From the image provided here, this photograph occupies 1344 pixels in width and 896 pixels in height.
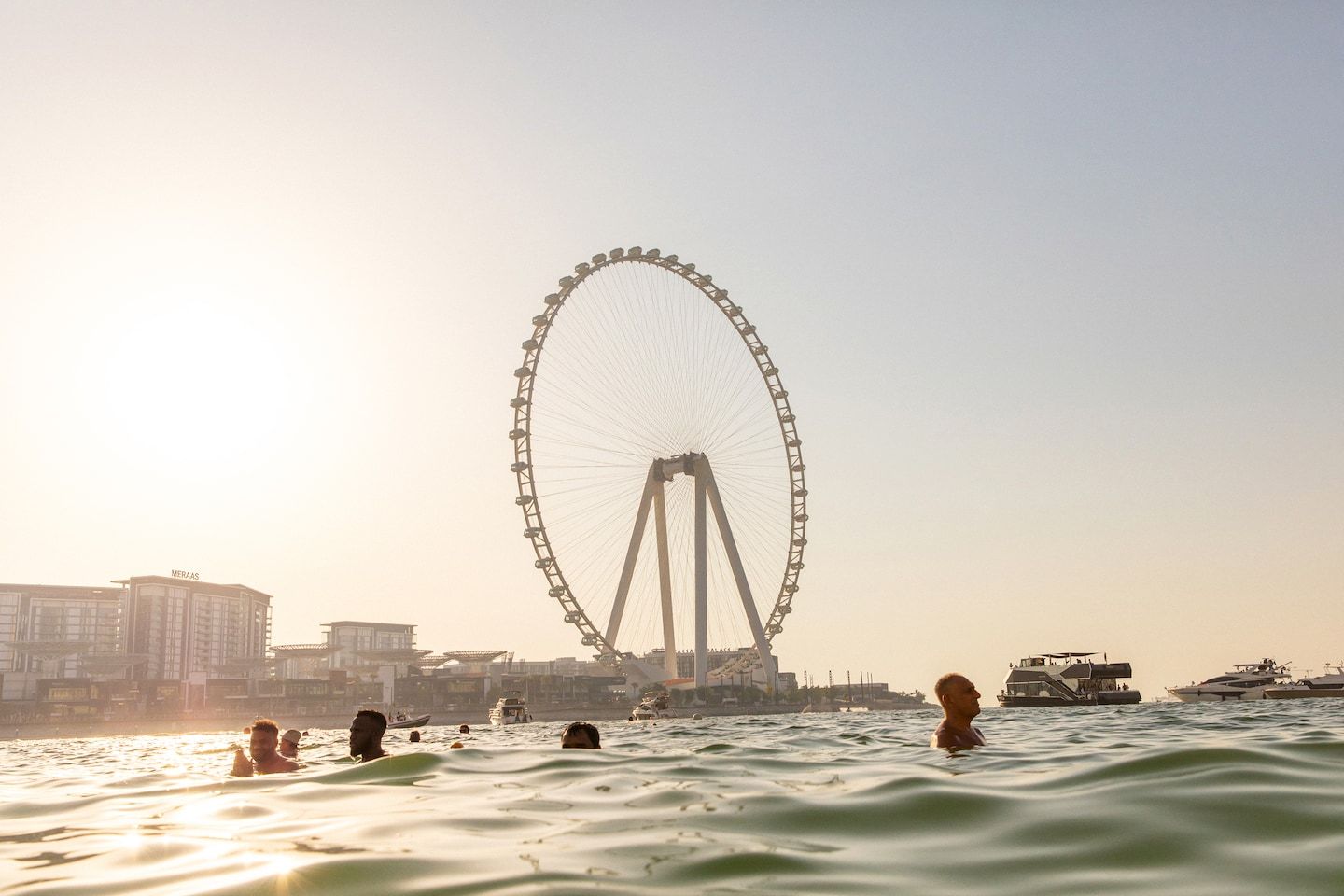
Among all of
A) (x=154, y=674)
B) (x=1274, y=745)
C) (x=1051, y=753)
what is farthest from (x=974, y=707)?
(x=154, y=674)

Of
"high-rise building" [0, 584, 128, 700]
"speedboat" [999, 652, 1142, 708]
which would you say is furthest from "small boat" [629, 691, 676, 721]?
"high-rise building" [0, 584, 128, 700]

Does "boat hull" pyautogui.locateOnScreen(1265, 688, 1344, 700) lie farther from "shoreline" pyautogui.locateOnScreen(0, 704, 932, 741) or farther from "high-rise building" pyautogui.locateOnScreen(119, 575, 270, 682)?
"high-rise building" pyautogui.locateOnScreen(119, 575, 270, 682)

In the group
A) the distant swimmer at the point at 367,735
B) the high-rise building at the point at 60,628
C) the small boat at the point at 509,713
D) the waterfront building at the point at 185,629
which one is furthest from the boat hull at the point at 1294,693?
the high-rise building at the point at 60,628

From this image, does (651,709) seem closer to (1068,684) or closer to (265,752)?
(1068,684)

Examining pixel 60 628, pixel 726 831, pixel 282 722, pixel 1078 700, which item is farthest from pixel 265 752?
pixel 60 628

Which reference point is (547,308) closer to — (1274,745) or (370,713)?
(370,713)

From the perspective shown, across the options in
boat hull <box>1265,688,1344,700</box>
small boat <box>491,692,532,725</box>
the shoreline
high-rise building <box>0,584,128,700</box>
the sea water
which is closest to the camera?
the sea water
